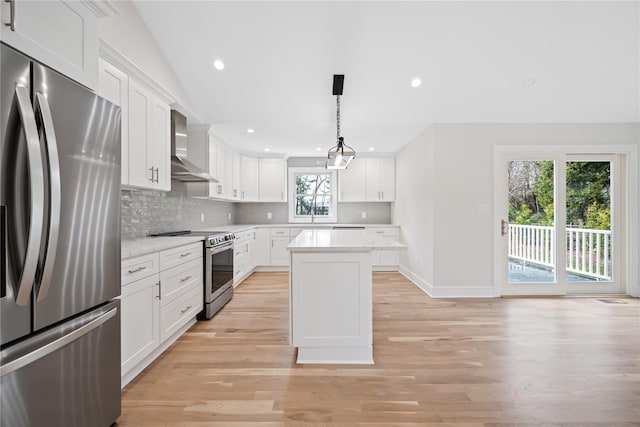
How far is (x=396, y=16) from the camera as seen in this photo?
2.59m

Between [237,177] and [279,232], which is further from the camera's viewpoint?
[279,232]

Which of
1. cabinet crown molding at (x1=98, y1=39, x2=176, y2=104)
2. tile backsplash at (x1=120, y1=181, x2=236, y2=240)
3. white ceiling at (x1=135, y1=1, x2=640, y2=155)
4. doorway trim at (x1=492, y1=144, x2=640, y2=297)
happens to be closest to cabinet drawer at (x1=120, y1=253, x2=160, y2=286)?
tile backsplash at (x1=120, y1=181, x2=236, y2=240)

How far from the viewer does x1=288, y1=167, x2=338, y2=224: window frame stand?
621 cm

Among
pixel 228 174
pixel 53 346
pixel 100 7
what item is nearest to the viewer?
pixel 53 346

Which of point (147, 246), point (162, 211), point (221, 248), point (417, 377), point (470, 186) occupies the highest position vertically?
point (470, 186)

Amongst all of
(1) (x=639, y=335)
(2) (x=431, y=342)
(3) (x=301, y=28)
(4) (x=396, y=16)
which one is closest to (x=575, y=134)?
(1) (x=639, y=335)

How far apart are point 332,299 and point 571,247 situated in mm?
3787

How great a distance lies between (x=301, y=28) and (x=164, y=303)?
2.74m

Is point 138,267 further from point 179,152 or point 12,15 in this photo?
point 179,152

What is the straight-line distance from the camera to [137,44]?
2.62 meters

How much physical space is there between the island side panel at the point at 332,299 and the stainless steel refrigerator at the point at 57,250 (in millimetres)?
1173

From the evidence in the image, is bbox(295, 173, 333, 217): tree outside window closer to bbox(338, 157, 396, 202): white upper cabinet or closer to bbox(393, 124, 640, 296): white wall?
bbox(338, 157, 396, 202): white upper cabinet

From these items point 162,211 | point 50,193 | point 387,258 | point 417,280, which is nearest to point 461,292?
point 417,280

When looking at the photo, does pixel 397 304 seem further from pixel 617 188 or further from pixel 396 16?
pixel 617 188
